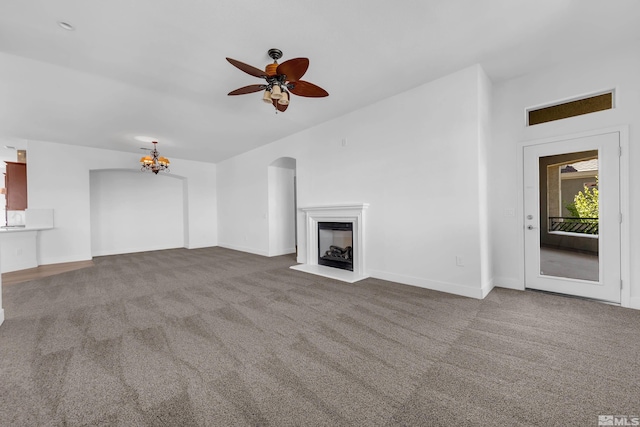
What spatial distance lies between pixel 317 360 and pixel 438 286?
2.36 m

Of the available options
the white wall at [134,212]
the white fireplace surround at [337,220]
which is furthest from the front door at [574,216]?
the white wall at [134,212]

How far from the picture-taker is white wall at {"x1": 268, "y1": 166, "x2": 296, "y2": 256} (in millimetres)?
6879

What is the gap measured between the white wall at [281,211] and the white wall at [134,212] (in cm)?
383

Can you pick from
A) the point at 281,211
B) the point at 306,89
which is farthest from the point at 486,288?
the point at 281,211

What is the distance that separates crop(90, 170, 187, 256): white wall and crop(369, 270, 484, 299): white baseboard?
300 inches

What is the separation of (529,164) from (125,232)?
10.2m

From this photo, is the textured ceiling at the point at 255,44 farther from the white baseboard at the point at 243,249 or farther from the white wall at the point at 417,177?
the white baseboard at the point at 243,249

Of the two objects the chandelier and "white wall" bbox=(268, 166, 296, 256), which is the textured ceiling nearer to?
the chandelier

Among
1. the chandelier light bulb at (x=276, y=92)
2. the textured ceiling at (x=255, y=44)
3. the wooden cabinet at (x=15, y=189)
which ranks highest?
the textured ceiling at (x=255, y=44)

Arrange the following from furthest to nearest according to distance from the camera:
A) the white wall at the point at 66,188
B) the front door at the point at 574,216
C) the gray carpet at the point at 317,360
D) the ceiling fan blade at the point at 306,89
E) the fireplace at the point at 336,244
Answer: the white wall at the point at 66,188
the fireplace at the point at 336,244
the front door at the point at 574,216
the ceiling fan blade at the point at 306,89
the gray carpet at the point at 317,360

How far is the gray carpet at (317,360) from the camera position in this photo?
4.76 ft

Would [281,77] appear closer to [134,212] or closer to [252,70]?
[252,70]

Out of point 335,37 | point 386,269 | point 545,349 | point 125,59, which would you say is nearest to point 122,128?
point 125,59

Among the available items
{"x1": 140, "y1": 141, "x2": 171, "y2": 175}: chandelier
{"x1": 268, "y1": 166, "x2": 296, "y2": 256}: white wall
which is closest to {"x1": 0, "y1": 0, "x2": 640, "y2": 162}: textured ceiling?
{"x1": 140, "y1": 141, "x2": 171, "y2": 175}: chandelier
